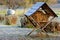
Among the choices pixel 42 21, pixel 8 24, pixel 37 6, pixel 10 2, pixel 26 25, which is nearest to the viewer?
pixel 37 6

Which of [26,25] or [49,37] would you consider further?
[26,25]

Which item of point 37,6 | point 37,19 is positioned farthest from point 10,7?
point 37,6

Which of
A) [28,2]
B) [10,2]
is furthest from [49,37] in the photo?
[28,2]

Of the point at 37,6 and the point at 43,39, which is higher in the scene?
the point at 37,6

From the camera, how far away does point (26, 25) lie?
12.8 meters

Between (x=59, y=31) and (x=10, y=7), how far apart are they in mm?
8109

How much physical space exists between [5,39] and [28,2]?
35.8 ft

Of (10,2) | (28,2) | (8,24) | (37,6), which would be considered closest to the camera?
(37,6)

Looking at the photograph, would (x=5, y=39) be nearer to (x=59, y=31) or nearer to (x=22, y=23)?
(x=59, y=31)

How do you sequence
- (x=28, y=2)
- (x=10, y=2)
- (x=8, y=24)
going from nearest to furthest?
(x=8, y=24) → (x=10, y=2) → (x=28, y=2)

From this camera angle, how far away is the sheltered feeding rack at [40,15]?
9.78 m

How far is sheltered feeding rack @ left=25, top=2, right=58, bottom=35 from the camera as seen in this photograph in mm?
9780

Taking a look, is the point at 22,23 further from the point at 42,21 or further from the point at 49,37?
the point at 49,37

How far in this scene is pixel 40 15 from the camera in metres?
11.2
